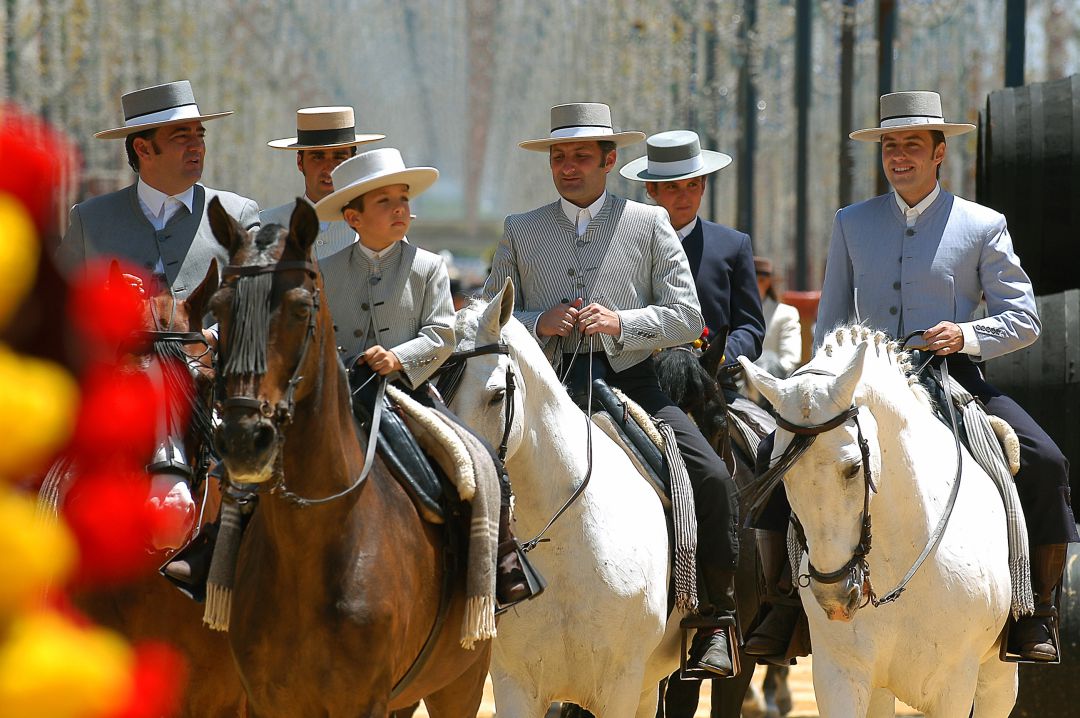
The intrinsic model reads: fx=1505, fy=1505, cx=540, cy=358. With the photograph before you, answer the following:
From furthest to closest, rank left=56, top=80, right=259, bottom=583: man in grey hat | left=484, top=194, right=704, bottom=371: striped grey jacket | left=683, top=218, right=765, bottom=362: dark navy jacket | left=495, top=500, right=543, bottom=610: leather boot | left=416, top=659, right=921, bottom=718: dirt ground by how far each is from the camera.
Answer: left=416, top=659, right=921, bottom=718: dirt ground, left=683, top=218, right=765, bottom=362: dark navy jacket, left=484, top=194, right=704, bottom=371: striped grey jacket, left=56, top=80, right=259, bottom=583: man in grey hat, left=495, top=500, right=543, bottom=610: leather boot

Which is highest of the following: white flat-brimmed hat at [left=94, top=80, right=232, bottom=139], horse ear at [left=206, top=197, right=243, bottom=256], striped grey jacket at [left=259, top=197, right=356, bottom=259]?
Result: white flat-brimmed hat at [left=94, top=80, right=232, bottom=139]

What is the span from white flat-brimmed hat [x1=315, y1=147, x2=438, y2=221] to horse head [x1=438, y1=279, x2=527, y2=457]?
481 mm

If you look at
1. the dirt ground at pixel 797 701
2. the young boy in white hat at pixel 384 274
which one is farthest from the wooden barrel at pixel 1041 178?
the young boy in white hat at pixel 384 274

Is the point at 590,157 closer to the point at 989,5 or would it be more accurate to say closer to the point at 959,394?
the point at 959,394

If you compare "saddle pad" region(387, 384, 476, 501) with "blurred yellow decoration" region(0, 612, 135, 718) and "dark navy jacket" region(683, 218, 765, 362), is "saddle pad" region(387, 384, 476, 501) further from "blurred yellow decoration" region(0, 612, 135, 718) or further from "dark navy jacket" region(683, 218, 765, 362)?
"blurred yellow decoration" region(0, 612, 135, 718)

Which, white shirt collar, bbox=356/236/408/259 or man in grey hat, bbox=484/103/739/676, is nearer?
white shirt collar, bbox=356/236/408/259

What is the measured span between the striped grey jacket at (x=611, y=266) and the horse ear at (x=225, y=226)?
2.23 metres

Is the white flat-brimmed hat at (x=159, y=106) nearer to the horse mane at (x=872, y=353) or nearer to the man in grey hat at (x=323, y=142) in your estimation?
the man in grey hat at (x=323, y=142)

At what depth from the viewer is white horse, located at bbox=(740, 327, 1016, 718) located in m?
5.06

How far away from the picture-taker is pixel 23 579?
2.69 feet

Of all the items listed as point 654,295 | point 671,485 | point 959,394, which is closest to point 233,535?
point 671,485

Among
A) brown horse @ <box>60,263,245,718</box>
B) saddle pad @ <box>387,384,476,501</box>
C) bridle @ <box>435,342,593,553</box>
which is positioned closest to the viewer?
saddle pad @ <box>387,384,476,501</box>

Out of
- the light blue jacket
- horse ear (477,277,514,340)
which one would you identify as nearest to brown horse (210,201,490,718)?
horse ear (477,277,514,340)

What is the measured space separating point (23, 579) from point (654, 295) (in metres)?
5.39
